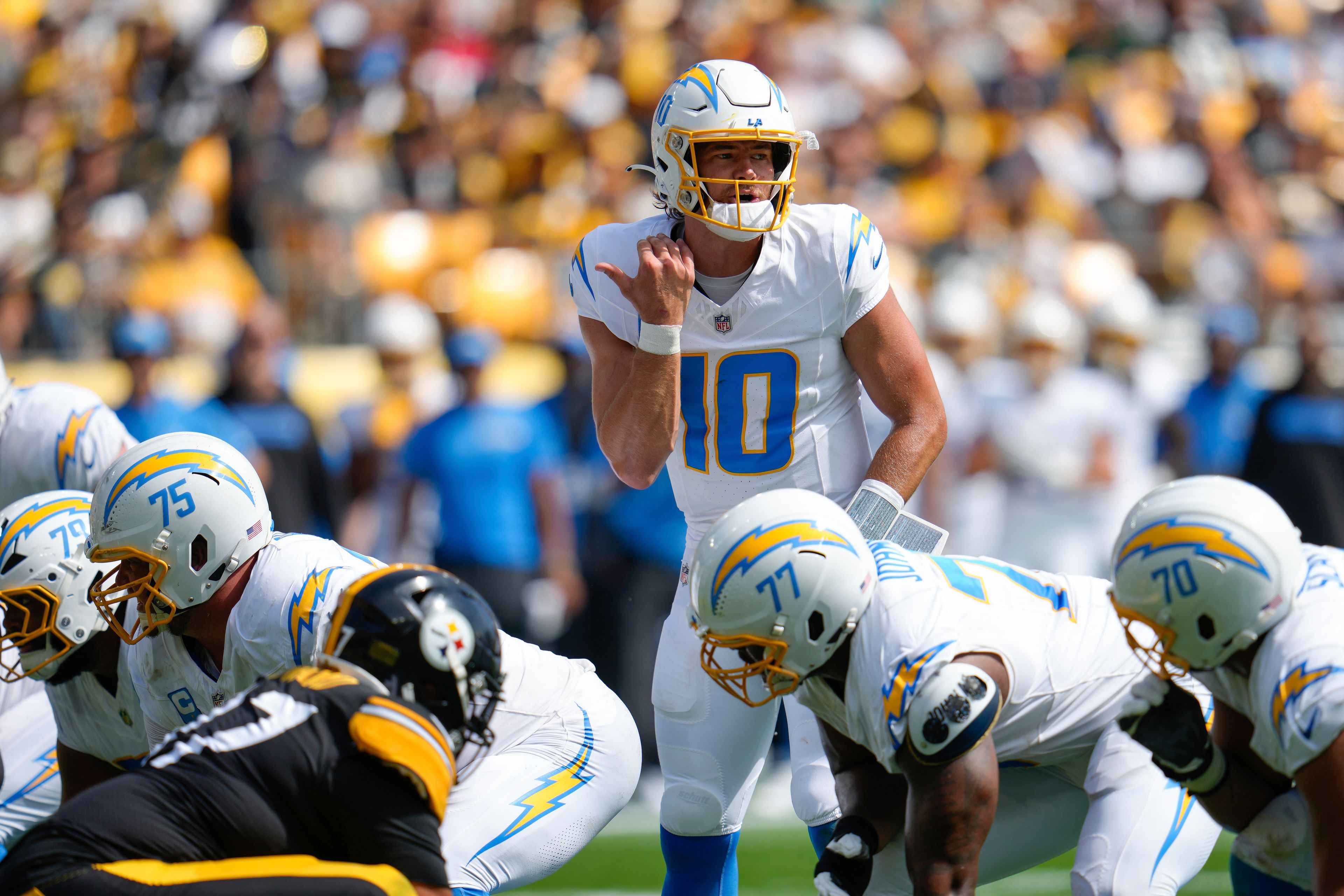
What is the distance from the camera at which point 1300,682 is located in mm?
2824

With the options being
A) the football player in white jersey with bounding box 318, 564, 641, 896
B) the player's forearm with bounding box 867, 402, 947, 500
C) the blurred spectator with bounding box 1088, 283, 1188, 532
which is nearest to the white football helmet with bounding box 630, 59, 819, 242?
the player's forearm with bounding box 867, 402, 947, 500

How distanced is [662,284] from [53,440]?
7.97 feet

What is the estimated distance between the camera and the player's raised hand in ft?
12.6

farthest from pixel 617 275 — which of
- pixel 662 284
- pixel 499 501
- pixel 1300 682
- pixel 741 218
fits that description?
pixel 499 501

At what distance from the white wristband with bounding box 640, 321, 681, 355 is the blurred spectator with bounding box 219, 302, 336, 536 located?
4.26 meters

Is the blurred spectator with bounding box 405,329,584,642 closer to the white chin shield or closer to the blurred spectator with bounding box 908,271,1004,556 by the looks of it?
the blurred spectator with bounding box 908,271,1004,556

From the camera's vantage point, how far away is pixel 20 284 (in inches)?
400

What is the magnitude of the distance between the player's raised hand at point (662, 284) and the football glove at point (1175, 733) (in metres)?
1.49

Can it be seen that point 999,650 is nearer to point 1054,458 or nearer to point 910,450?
point 910,450

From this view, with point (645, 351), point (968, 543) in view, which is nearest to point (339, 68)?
point (968, 543)

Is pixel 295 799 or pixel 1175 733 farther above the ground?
pixel 295 799

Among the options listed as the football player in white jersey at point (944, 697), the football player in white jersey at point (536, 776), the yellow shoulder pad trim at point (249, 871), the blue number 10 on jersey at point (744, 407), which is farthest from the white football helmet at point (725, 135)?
the yellow shoulder pad trim at point (249, 871)

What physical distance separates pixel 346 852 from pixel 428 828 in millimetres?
189

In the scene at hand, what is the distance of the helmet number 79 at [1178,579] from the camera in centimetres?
291
